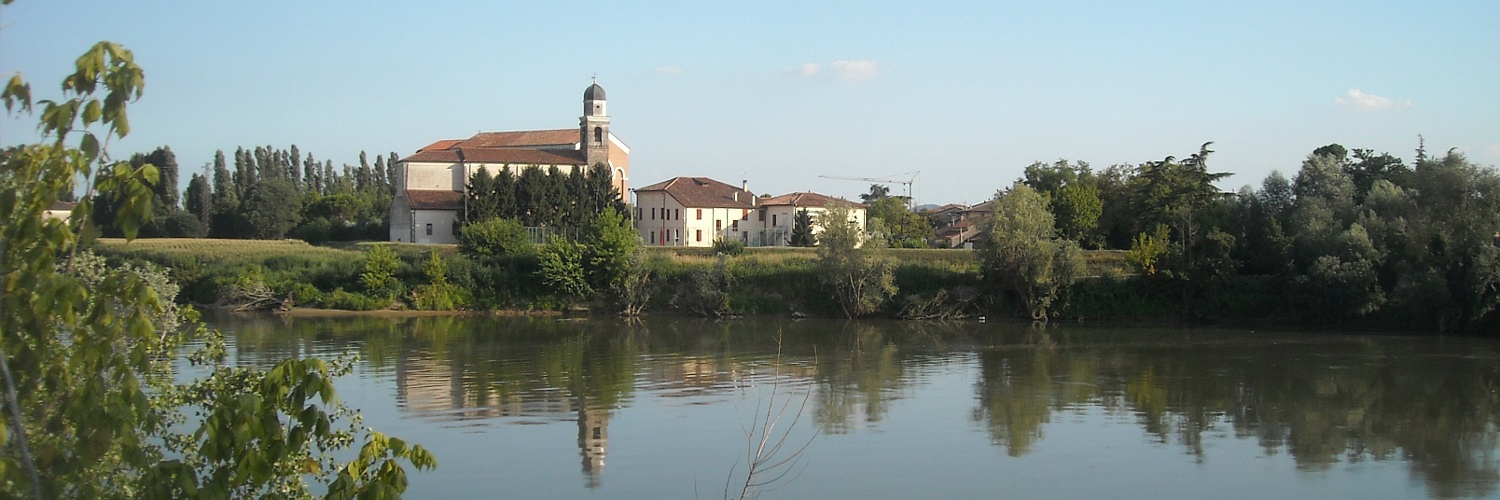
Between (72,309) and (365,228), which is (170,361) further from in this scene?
(365,228)

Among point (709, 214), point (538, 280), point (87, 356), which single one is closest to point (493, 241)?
point (538, 280)

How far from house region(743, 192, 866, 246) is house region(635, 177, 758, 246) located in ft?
2.76

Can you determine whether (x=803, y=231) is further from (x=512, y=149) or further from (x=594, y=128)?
(x=512, y=149)

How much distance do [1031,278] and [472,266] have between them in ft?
75.2

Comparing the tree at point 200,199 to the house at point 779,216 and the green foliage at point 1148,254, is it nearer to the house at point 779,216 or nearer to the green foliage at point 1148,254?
the house at point 779,216

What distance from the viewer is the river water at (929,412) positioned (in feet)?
52.5

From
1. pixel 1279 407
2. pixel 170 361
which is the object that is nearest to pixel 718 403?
pixel 1279 407

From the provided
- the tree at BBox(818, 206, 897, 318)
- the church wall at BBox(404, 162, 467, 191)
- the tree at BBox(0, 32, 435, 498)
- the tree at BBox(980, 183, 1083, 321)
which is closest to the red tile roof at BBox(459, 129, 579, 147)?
the church wall at BBox(404, 162, 467, 191)

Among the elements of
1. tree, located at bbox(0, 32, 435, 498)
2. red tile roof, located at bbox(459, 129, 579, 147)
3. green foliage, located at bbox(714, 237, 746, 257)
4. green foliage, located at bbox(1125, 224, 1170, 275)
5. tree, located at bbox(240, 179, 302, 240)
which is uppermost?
red tile roof, located at bbox(459, 129, 579, 147)

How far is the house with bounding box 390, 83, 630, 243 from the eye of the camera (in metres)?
61.6

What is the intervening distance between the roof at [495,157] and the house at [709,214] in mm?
5089

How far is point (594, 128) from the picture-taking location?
2655 inches

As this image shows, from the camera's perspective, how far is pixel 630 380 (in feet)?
87.8

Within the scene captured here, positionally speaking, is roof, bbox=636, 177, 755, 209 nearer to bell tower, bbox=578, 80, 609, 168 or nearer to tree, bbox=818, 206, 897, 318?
bell tower, bbox=578, 80, 609, 168
